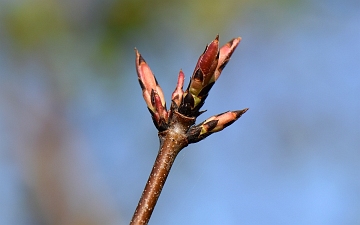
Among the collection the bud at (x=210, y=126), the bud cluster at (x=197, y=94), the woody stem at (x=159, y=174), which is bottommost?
the woody stem at (x=159, y=174)

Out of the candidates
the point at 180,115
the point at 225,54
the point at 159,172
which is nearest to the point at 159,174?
the point at 159,172

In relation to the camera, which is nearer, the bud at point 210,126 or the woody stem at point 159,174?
the woody stem at point 159,174

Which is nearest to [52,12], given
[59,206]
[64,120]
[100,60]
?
[100,60]

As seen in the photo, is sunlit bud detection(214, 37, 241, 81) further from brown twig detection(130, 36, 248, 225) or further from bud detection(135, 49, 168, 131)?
bud detection(135, 49, 168, 131)

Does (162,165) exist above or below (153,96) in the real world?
below

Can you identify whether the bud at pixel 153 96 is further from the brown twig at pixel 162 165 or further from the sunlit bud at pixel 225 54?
the sunlit bud at pixel 225 54

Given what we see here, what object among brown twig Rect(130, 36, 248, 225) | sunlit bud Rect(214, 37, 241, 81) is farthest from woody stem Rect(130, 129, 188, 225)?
sunlit bud Rect(214, 37, 241, 81)

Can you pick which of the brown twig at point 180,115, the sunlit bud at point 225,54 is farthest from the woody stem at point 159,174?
the sunlit bud at point 225,54

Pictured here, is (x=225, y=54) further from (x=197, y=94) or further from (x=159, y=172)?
(x=159, y=172)
